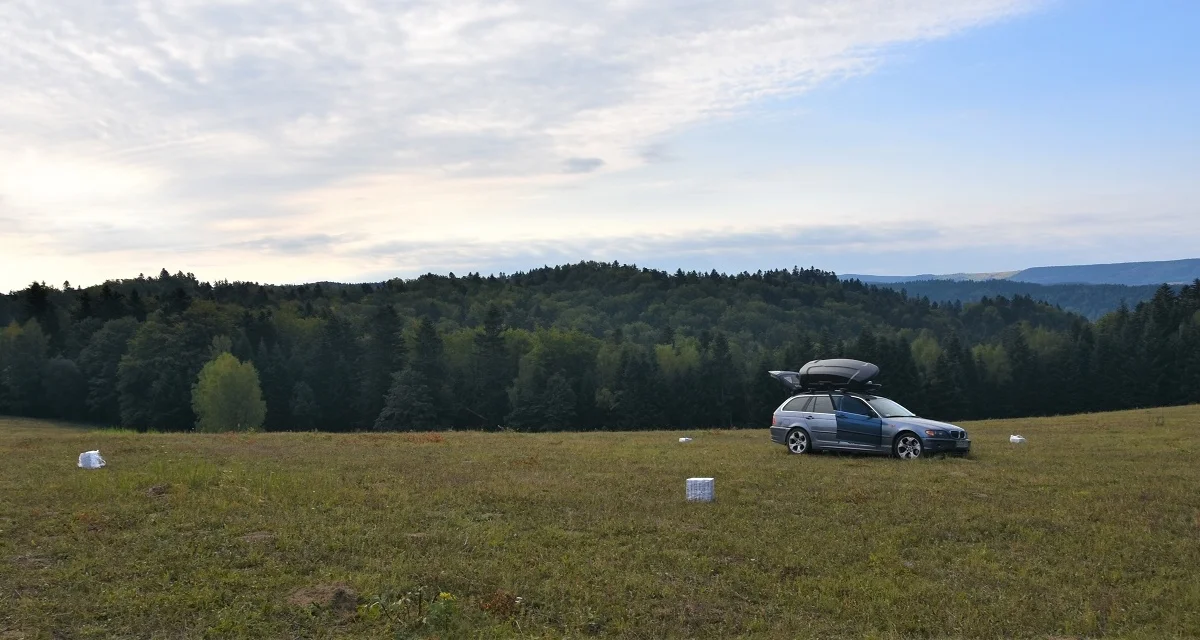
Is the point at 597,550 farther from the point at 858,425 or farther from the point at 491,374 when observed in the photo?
the point at 491,374

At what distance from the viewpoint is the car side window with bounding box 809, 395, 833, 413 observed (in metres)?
22.4

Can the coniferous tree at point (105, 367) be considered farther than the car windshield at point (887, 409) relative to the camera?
Yes

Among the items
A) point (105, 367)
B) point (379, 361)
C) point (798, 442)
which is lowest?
point (379, 361)

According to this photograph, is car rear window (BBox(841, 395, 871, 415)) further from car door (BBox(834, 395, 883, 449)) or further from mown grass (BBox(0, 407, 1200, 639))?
mown grass (BBox(0, 407, 1200, 639))

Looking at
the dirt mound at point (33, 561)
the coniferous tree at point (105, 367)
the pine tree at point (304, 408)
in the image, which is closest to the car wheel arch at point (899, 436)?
the dirt mound at point (33, 561)

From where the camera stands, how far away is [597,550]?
37.3 feet

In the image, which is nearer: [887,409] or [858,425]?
[858,425]

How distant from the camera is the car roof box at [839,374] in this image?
885 inches

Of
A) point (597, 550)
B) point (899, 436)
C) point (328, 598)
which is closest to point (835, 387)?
point (899, 436)

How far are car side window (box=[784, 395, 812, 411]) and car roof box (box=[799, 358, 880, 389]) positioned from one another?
0.38 meters

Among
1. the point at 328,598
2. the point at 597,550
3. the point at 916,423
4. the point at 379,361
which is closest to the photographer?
the point at 328,598

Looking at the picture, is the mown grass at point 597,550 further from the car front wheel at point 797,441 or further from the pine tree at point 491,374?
the pine tree at point 491,374

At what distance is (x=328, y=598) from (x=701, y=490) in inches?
284

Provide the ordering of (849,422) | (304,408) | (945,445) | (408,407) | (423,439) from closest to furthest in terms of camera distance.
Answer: (945,445) < (849,422) < (423,439) < (408,407) < (304,408)
